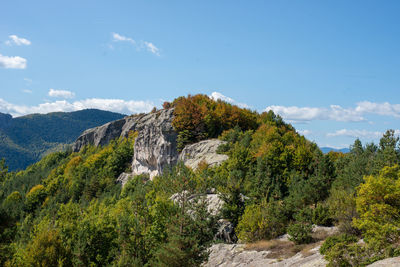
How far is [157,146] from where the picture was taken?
215ft

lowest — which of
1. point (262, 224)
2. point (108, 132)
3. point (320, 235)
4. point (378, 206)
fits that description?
point (320, 235)

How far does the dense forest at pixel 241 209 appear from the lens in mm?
20188

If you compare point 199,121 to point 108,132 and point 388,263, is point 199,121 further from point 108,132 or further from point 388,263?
point 108,132

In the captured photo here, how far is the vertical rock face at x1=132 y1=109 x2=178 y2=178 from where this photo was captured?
62000mm

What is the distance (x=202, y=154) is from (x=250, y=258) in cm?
3077

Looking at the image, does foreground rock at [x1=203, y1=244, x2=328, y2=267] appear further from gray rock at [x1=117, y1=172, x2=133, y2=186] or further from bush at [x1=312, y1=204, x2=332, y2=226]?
gray rock at [x1=117, y1=172, x2=133, y2=186]

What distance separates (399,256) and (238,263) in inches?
508

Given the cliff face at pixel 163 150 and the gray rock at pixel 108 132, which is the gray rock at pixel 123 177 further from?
the gray rock at pixel 108 132

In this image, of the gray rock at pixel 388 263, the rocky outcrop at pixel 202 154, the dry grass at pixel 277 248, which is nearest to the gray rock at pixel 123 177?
the rocky outcrop at pixel 202 154

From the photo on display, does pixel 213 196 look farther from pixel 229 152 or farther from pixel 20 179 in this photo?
pixel 20 179

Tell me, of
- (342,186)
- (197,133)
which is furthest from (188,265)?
(197,133)

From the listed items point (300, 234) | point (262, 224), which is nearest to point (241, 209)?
point (262, 224)

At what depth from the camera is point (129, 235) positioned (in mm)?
26672

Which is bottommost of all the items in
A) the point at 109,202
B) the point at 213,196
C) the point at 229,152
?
the point at 109,202
